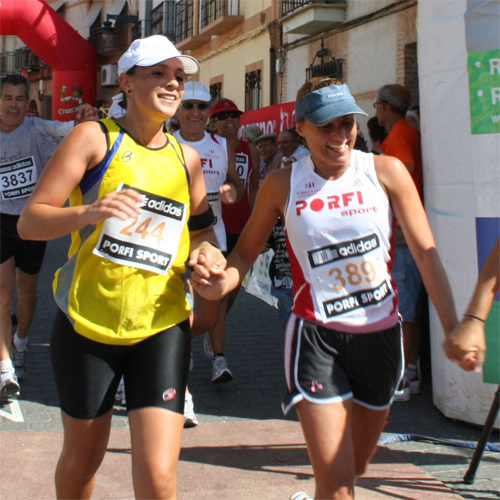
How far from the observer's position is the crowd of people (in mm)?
3006

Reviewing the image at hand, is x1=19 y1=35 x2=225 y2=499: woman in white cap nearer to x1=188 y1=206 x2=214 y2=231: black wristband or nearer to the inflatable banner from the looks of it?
x1=188 y1=206 x2=214 y2=231: black wristband

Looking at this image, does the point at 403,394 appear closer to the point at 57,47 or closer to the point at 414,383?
the point at 414,383

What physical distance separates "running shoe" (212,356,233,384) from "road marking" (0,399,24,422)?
1.42 meters

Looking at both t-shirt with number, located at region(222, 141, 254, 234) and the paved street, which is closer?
the paved street

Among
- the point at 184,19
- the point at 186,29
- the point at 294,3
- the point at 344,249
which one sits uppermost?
the point at 184,19

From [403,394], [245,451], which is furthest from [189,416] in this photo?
[403,394]

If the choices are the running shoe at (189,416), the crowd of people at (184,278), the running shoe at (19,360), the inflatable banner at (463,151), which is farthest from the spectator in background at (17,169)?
the crowd of people at (184,278)

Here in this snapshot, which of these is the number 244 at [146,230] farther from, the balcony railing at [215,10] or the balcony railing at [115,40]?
the balcony railing at [115,40]

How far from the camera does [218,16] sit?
22859 mm

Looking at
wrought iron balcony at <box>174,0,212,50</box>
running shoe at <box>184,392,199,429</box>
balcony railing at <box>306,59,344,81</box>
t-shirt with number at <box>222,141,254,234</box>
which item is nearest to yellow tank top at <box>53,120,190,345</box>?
running shoe at <box>184,392,199,429</box>

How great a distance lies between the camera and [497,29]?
16.2 ft

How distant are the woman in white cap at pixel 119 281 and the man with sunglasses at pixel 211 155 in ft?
9.74

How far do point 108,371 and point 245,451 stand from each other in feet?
6.77

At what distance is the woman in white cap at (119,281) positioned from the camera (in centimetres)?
303
